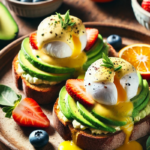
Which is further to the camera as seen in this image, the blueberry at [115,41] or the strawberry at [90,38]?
the blueberry at [115,41]

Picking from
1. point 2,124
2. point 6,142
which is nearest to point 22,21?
point 2,124

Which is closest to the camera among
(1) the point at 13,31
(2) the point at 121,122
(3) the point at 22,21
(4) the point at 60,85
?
(2) the point at 121,122

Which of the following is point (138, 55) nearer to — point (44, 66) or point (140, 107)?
point (140, 107)

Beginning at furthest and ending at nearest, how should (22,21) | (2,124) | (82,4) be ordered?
(82,4) < (22,21) < (2,124)

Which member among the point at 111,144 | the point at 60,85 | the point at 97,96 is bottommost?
the point at 111,144

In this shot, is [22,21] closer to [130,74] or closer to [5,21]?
[5,21]

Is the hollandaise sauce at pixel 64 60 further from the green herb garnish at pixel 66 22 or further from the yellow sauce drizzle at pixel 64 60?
the green herb garnish at pixel 66 22

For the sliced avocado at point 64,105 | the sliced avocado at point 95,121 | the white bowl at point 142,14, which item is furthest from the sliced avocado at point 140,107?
the white bowl at point 142,14
